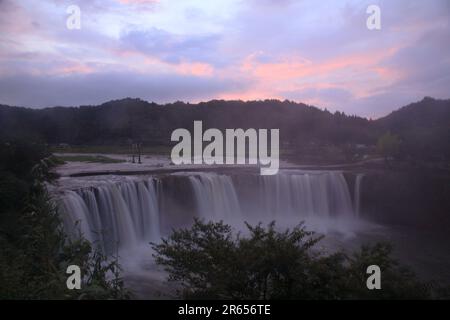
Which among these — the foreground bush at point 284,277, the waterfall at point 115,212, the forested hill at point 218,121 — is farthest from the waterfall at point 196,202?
the forested hill at point 218,121

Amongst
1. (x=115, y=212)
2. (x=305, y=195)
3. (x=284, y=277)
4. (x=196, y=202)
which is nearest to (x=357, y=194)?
(x=305, y=195)

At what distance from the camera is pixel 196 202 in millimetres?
19828

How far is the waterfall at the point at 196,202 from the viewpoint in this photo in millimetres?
14625

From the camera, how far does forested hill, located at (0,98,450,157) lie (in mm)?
39844

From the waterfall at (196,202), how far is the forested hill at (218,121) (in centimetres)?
1802

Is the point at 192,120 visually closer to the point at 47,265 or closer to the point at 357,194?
the point at 357,194

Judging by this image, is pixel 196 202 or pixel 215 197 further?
pixel 215 197

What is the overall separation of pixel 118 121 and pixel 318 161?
25.2 metres

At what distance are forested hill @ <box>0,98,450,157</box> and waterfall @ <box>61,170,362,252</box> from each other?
18022 millimetres

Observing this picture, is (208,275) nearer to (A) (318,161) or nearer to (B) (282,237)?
(B) (282,237)

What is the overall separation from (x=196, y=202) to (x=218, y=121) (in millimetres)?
29954

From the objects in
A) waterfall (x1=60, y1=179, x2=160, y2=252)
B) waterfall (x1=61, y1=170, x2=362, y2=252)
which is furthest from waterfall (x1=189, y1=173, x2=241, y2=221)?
A: waterfall (x1=60, y1=179, x2=160, y2=252)

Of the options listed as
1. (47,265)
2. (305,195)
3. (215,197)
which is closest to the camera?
(47,265)
